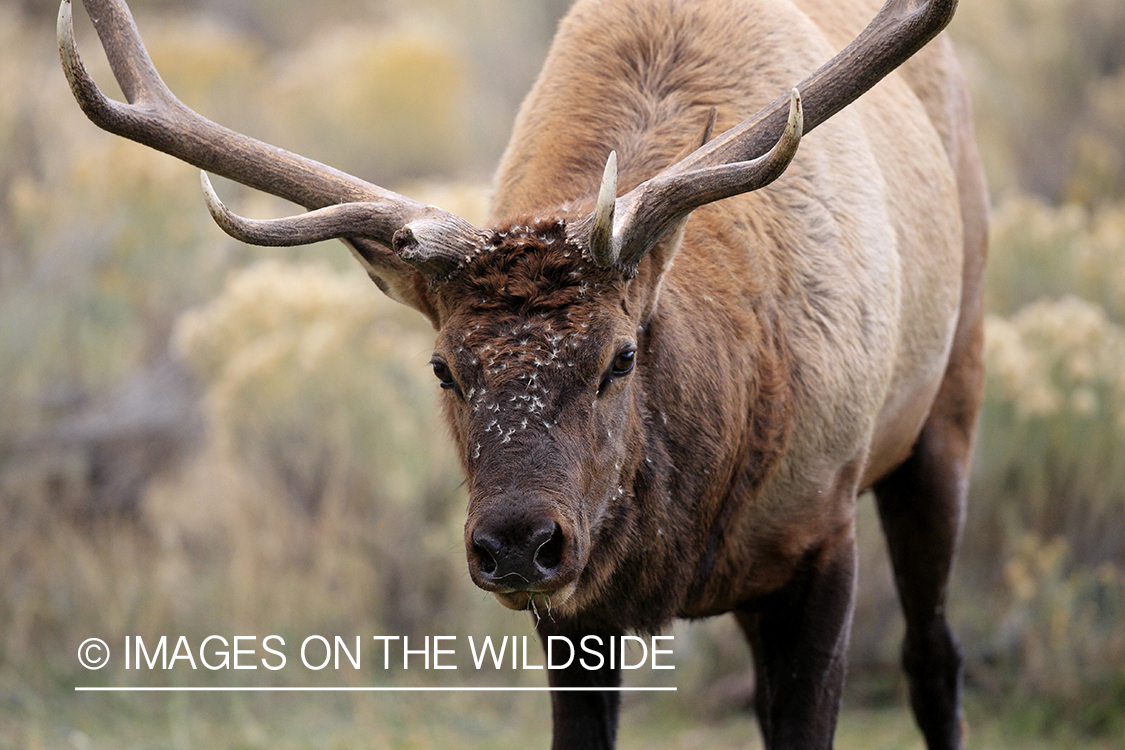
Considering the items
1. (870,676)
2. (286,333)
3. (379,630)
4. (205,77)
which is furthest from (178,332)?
(205,77)

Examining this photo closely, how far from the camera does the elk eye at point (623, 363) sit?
2.86m

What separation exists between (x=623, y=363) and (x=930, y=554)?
2.01 meters

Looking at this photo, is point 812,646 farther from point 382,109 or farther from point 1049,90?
point 382,109

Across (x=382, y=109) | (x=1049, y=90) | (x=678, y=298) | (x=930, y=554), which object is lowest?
(x=930, y=554)

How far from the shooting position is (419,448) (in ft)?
21.6

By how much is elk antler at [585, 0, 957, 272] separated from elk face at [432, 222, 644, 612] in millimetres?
90

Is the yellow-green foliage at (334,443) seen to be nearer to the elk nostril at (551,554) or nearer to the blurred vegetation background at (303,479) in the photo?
the blurred vegetation background at (303,479)

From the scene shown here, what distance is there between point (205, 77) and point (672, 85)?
9.18 meters

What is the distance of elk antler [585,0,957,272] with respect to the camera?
2.81 m

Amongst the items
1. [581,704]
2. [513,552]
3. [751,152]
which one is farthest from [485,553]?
[581,704]

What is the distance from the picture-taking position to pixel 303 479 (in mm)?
6539

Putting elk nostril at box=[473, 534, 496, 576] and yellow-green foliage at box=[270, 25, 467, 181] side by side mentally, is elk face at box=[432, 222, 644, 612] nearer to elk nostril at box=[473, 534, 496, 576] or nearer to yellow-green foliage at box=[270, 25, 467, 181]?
elk nostril at box=[473, 534, 496, 576]

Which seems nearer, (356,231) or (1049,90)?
(356,231)

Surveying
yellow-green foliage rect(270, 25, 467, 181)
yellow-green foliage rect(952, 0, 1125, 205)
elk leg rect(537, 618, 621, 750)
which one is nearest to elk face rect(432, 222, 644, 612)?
elk leg rect(537, 618, 621, 750)
